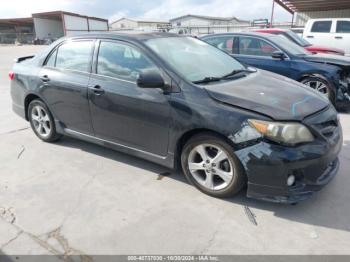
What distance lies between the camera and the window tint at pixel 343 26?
11383 mm

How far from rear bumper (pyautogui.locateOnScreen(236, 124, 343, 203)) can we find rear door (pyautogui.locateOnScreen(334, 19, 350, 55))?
10212 millimetres

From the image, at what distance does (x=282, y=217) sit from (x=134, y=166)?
1.86 meters

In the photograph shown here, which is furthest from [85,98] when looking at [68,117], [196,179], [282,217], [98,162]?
[282,217]

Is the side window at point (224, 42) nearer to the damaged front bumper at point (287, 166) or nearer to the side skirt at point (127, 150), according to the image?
the side skirt at point (127, 150)

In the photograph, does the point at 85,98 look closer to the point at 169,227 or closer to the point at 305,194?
the point at 169,227

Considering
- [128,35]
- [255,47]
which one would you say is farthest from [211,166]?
[255,47]

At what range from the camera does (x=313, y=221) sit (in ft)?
9.20

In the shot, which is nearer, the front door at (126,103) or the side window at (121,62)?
the front door at (126,103)

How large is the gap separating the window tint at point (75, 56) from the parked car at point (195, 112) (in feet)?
0.05

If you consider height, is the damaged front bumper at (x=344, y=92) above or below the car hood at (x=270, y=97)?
below

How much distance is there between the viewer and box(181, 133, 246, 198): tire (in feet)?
9.55

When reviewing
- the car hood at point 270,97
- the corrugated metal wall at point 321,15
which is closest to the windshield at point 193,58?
the car hood at point 270,97

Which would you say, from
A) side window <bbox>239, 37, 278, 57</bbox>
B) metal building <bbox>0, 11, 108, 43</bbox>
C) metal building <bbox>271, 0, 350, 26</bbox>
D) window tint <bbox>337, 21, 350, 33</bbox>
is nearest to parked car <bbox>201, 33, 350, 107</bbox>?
side window <bbox>239, 37, 278, 57</bbox>

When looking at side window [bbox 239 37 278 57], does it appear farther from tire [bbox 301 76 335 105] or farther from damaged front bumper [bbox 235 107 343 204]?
damaged front bumper [bbox 235 107 343 204]
